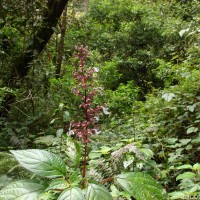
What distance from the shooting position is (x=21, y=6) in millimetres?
3258

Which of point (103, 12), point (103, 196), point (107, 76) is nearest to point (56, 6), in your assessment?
point (103, 196)

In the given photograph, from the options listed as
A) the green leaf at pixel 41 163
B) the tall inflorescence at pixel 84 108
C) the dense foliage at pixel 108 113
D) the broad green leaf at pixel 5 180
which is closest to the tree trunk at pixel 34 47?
the dense foliage at pixel 108 113

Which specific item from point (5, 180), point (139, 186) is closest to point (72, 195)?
point (139, 186)

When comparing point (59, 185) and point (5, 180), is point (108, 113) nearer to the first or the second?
point (59, 185)

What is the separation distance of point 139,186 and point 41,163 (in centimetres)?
30

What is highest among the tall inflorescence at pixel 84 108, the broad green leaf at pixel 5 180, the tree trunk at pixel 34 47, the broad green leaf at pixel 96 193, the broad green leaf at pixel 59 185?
the tree trunk at pixel 34 47

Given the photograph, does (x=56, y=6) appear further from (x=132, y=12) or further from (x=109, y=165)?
(x=132, y=12)

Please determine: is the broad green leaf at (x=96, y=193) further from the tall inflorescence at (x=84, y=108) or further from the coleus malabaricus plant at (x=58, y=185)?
the tall inflorescence at (x=84, y=108)

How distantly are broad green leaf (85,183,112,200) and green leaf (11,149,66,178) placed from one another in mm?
104

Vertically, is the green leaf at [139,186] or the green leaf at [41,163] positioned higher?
the green leaf at [41,163]

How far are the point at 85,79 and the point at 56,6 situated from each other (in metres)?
2.83

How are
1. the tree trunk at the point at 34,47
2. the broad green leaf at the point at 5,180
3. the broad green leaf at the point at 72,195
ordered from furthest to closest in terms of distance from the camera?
the tree trunk at the point at 34,47, the broad green leaf at the point at 5,180, the broad green leaf at the point at 72,195

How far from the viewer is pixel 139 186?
2.61ft

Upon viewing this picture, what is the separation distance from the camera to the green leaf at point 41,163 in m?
0.79
